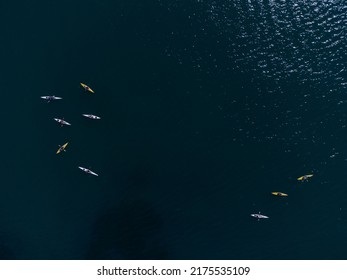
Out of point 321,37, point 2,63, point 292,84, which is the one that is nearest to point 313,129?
point 292,84

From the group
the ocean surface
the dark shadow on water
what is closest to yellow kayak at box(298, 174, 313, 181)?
the ocean surface

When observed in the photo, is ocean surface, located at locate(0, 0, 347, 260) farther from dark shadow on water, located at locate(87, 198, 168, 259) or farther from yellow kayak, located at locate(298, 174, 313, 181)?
yellow kayak, located at locate(298, 174, 313, 181)

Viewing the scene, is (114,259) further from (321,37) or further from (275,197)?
(321,37)

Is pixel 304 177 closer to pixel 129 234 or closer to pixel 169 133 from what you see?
pixel 169 133

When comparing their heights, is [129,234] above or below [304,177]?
below

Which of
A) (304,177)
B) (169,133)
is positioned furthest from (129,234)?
(304,177)

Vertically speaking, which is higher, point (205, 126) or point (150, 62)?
point (150, 62)

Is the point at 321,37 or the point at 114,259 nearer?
the point at 114,259
